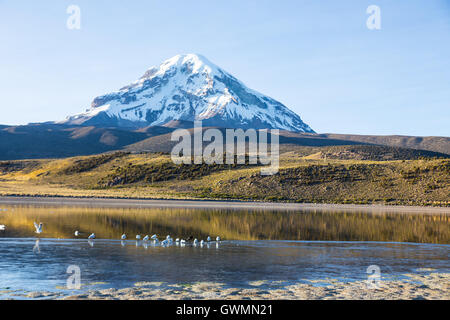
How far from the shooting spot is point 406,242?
983 inches

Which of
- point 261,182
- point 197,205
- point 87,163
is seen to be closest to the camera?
point 197,205

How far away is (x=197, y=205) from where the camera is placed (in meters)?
52.5

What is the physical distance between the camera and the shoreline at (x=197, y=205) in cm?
4991

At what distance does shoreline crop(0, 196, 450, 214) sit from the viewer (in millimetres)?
49906

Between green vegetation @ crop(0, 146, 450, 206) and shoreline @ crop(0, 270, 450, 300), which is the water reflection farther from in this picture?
green vegetation @ crop(0, 146, 450, 206)

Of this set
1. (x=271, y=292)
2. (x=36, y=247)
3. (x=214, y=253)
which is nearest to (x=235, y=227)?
(x=214, y=253)

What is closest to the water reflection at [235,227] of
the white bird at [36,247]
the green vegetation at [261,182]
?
the white bird at [36,247]

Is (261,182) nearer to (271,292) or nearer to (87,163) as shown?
(87,163)

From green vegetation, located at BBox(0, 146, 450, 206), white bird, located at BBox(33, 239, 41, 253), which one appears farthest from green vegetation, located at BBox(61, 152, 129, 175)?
white bird, located at BBox(33, 239, 41, 253)

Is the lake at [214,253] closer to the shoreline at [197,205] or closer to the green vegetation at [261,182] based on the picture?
the shoreline at [197,205]

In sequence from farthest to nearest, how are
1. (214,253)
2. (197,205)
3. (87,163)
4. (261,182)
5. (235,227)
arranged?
(87,163)
(261,182)
(197,205)
(235,227)
(214,253)

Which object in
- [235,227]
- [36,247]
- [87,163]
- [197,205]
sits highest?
[87,163]
